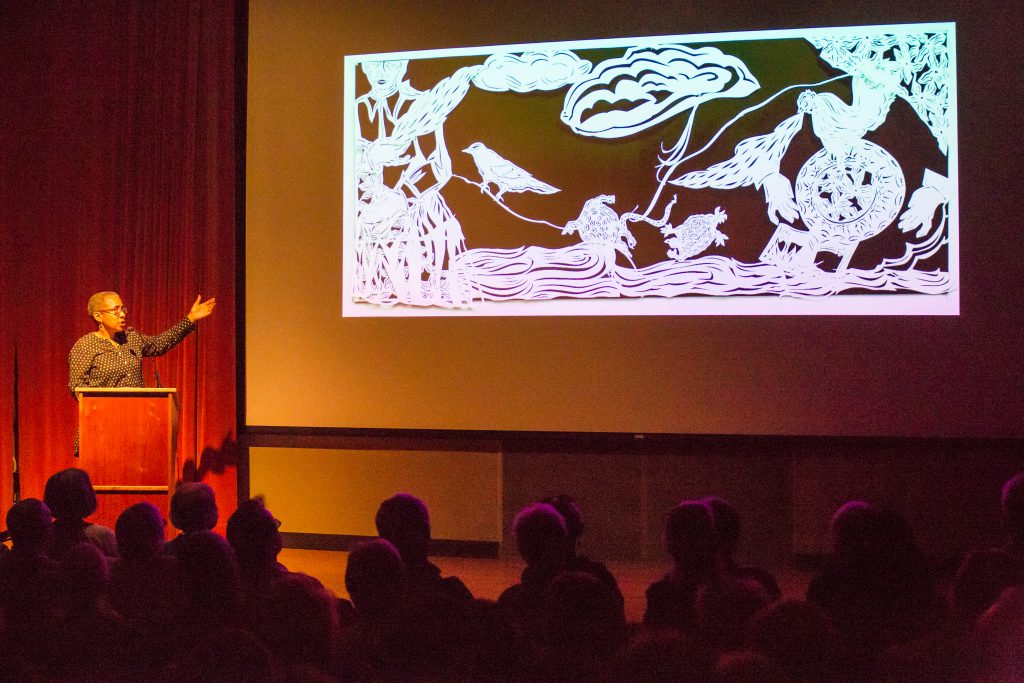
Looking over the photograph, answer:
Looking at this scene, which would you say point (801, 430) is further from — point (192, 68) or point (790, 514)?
point (192, 68)

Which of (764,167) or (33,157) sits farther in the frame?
(33,157)

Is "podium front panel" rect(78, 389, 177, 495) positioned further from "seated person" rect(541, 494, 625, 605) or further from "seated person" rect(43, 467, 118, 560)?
"seated person" rect(541, 494, 625, 605)

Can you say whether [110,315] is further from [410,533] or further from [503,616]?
[503,616]

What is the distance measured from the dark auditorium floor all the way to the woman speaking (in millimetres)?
1342

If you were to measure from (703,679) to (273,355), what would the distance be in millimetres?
4100

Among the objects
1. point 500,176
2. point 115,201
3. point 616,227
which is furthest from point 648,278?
point 115,201

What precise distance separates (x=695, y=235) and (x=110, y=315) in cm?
312

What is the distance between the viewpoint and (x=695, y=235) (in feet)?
13.9

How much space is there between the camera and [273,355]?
4820 mm

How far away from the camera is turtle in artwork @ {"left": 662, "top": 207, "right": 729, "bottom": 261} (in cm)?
421

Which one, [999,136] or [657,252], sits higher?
[999,136]

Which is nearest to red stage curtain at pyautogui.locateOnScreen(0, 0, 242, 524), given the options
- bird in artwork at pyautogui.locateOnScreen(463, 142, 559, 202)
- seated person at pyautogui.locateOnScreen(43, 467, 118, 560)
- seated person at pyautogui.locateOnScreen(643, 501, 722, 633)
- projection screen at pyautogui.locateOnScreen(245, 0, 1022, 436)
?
projection screen at pyautogui.locateOnScreen(245, 0, 1022, 436)

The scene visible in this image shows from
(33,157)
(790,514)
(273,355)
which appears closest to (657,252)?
(790,514)

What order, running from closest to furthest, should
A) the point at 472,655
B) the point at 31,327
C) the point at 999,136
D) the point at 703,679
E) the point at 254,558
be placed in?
the point at 703,679 → the point at 472,655 → the point at 254,558 → the point at 999,136 → the point at 31,327
